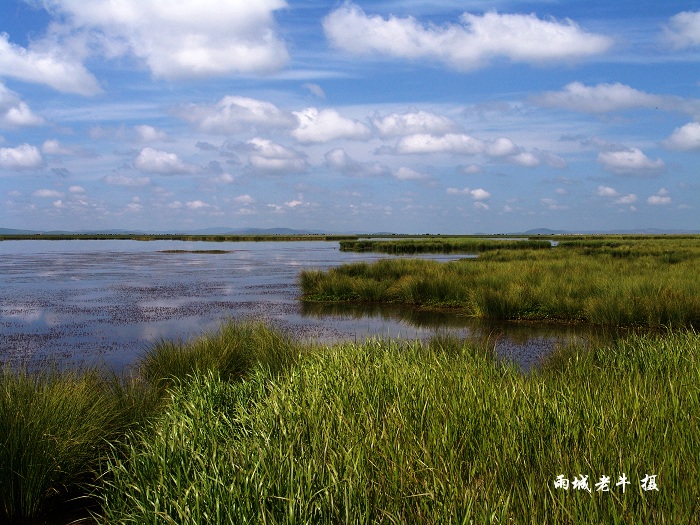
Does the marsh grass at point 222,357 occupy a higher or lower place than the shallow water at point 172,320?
higher

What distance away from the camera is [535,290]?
1844cm

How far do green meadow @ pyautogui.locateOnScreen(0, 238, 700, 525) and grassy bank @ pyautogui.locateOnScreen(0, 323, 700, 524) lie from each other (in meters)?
0.02

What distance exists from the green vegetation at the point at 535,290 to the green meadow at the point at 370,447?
7658 mm

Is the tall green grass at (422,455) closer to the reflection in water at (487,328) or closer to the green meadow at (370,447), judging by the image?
the green meadow at (370,447)

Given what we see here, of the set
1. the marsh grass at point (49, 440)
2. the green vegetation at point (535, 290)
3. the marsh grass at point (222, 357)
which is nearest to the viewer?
the marsh grass at point (49, 440)

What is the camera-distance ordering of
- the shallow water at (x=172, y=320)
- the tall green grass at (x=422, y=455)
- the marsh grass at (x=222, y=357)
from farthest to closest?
the shallow water at (x=172, y=320) → the marsh grass at (x=222, y=357) → the tall green grass at (x=422, y=455)

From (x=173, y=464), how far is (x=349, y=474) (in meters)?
1.68

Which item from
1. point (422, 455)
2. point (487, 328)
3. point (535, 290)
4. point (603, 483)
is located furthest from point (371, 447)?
point (535, 290)

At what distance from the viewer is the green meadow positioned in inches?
151

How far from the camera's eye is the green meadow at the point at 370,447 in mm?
3828

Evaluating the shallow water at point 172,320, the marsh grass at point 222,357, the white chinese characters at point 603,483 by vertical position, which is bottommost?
the shallow water at point 172,320

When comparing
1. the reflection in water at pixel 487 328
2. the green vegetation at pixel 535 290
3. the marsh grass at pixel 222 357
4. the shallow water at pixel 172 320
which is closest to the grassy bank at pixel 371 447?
the marsh grass at pixel 222 357

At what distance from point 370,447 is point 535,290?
14.9 meters

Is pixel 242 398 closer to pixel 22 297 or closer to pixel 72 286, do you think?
pixel 22 297
